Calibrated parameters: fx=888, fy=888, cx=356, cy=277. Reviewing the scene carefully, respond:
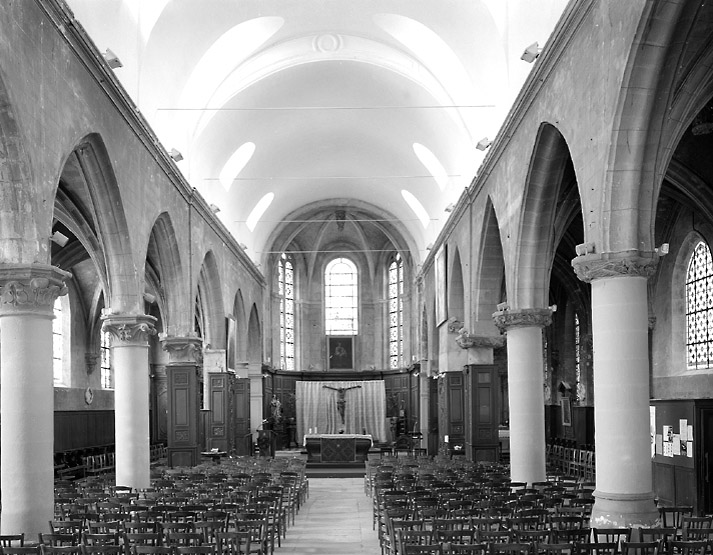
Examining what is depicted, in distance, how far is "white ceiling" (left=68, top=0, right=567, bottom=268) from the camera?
22219mm

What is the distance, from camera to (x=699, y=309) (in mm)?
25750

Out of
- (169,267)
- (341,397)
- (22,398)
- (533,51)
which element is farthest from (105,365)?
(533,51)

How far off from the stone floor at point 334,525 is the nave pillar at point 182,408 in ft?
14.4

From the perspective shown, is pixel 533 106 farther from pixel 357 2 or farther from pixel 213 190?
pixel 213 190

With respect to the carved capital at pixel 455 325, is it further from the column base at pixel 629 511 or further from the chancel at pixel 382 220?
the column base at pixel 629 511

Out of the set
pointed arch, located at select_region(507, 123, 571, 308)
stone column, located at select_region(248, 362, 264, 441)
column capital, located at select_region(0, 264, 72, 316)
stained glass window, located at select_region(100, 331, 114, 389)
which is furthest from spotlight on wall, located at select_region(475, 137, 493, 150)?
stone column, located at select_region(248, 362, 264, 441)

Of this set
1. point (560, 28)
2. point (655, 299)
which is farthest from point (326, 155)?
point (560, 28)

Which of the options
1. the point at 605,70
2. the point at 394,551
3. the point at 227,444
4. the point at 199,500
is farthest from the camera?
the point at 227,444

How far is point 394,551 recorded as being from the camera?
1255 centimetres

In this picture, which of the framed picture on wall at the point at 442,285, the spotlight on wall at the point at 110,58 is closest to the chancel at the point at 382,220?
the spotlight on wall at the point at 110,58

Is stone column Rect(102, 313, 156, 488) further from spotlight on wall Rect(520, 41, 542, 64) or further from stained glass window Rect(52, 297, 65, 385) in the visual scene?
stained glass window Rect(52, 297, 65, 385)

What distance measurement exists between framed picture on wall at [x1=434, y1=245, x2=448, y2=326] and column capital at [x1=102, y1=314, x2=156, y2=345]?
13.8 m

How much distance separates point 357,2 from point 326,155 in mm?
14262

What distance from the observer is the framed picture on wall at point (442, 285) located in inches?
1307
